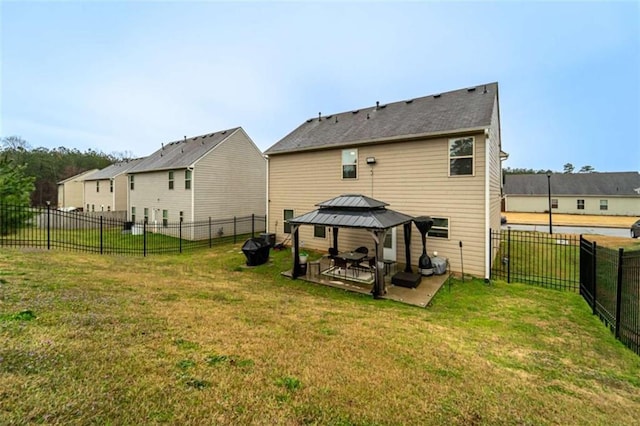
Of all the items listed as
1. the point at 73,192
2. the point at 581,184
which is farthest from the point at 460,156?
the point at 73,192

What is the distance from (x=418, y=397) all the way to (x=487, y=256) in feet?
24.6

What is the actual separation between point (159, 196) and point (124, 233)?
3.55m

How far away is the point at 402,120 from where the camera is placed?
11.2 meters

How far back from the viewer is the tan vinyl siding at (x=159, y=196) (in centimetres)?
1664

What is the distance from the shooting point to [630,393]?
10.4 feet

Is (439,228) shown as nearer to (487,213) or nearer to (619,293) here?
(487,213)

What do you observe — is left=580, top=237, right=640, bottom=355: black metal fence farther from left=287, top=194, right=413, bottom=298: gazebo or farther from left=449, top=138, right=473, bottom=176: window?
left=287, top=194, right=413, bottom=298: gazebo

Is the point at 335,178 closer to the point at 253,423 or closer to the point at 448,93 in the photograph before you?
the point at 448,93

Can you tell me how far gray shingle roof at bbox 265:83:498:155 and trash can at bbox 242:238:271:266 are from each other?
16.8 ft

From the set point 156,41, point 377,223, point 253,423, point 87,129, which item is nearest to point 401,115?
point 377,223

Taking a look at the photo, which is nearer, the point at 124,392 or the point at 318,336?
the point at 124,392

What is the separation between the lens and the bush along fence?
11481 mm

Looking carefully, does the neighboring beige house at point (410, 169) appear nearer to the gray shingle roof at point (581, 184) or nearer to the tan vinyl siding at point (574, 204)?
the tan vinyl siding at point (574, 204)

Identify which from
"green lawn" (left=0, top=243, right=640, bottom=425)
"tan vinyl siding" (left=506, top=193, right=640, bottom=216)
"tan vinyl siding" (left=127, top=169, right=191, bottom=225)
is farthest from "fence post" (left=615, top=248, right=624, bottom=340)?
"tan vinyl siding" (left=506, top=193, right=640, bottom=216)
